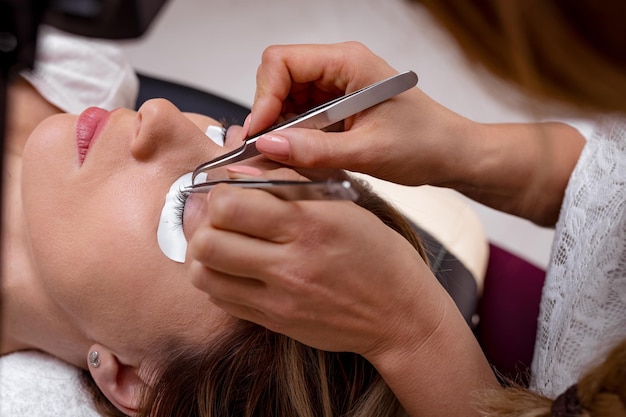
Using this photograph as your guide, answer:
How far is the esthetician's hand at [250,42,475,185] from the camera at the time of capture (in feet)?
2.59

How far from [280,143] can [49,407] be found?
521 millimetres

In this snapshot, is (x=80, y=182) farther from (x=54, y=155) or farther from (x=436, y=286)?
(x=436, y=286)

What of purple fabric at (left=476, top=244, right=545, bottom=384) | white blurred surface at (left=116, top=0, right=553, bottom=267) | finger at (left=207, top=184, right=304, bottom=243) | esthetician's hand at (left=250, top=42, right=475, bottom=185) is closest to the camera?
finger at (left=207, top=184, right=304, bottom=243)

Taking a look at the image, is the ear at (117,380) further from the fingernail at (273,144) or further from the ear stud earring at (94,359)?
the fingernail at (273,144)

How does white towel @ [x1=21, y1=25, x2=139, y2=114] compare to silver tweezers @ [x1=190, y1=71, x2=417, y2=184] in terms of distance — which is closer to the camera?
silver tweezers @ [x1=190, y1=71, x2=417, y2=184]

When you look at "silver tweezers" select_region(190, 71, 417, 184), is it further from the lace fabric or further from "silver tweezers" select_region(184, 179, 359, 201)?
the lace fabric

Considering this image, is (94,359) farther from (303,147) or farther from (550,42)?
(550,42)

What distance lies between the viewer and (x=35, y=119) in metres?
1.10

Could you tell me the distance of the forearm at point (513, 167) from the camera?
925mm

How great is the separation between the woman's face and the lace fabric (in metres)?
0.44

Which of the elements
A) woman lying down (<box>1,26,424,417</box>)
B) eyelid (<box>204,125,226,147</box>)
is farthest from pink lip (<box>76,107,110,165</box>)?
eyelid (<box>204,125,226,147</box>)

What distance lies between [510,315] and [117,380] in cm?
63

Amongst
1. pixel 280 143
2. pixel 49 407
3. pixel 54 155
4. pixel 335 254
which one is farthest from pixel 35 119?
pixel 335 254

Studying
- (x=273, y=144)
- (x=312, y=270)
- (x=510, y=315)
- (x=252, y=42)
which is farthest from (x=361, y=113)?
(x=252, y=42)
